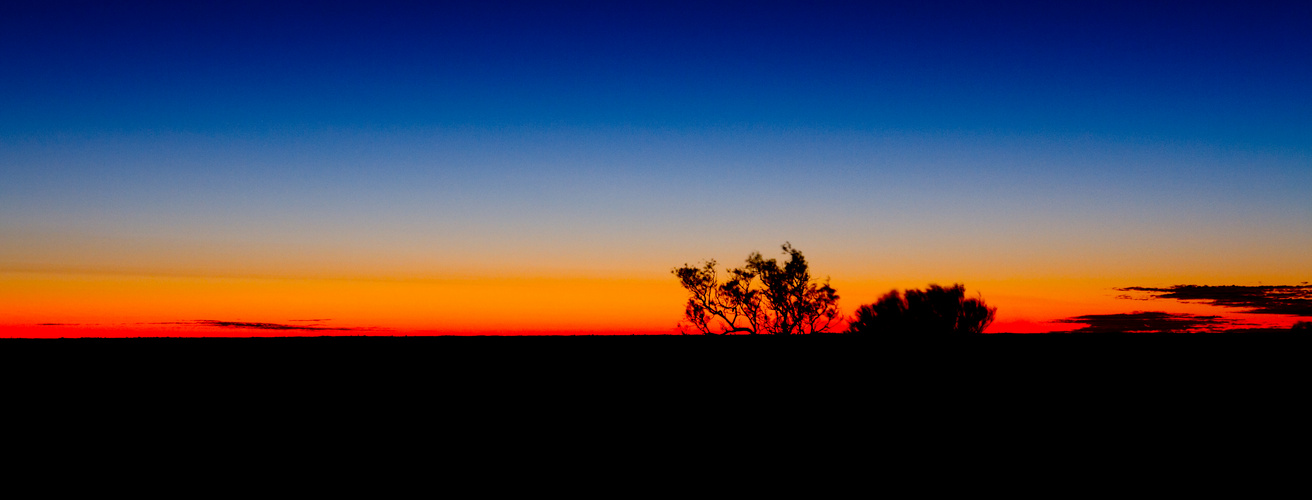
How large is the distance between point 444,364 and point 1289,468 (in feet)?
48.3

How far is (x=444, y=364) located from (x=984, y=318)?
124ft

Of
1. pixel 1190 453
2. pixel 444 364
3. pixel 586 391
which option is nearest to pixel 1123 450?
pixel 1190 453

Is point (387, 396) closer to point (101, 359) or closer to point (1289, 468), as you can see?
point (101, 359)

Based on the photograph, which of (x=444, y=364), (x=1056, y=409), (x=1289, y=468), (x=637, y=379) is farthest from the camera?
(x=444, y=364)

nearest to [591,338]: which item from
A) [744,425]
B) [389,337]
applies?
[389,337]

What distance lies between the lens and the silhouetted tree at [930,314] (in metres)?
47.3

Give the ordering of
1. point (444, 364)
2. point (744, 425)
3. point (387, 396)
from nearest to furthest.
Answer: point (744, 425)
point (387, 396)
point (444, 364)

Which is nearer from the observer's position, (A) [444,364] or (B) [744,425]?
(B) [744,425]

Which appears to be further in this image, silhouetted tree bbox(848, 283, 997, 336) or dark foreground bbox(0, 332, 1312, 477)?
silhouetted tree bbox(848, 283, 997, 336)

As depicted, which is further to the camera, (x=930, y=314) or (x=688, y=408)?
(x=930, y=314)

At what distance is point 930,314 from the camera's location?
47.6m

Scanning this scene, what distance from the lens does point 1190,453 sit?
9516mm

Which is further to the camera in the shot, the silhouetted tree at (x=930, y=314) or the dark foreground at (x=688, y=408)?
the silhouetted tree at (x=930, y=314)

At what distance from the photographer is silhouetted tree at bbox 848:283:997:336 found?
47312 millimetres
